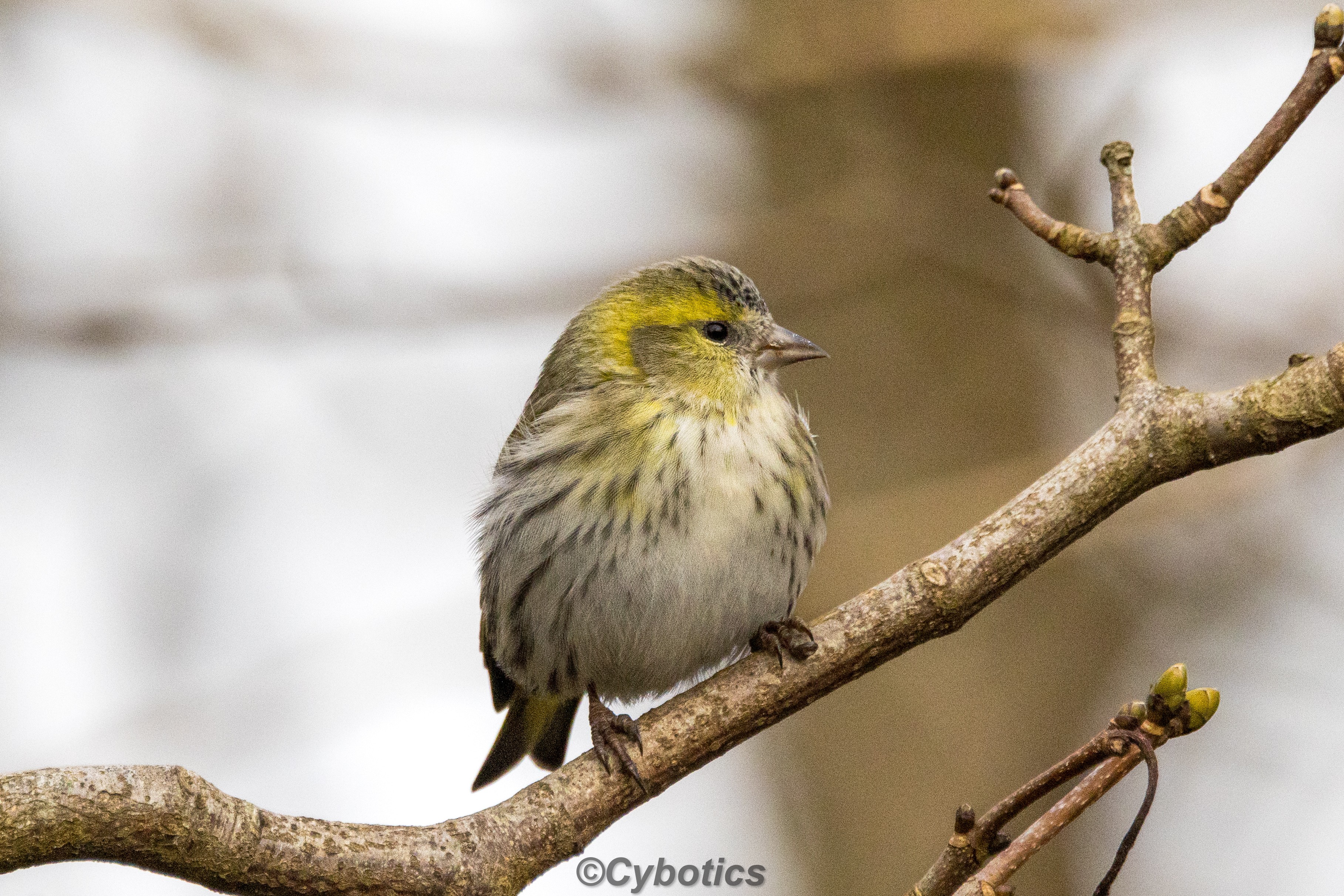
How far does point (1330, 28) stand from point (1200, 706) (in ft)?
3.99

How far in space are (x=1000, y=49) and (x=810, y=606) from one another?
7.51 feet

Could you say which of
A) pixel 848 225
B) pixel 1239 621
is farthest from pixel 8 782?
pixel 1239 621

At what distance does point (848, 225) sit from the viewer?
508cm

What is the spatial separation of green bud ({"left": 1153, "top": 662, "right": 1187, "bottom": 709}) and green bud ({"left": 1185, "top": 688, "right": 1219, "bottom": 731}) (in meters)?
0.02

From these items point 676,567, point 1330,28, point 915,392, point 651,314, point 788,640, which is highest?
point 915,392

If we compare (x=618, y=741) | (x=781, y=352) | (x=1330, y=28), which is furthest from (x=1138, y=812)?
(x=781, y=352)

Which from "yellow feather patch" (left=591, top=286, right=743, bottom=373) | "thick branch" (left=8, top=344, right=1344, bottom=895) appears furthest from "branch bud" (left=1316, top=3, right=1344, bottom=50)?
"yellow feather patch" (left=591, top=286, right=743, bottom=373)

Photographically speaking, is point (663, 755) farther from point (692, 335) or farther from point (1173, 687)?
point (692, 335)

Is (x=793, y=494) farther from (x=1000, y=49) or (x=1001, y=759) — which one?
(x=1000, y=49)

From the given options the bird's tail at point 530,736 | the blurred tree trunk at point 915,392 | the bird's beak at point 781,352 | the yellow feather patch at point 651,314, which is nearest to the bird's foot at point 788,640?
the bird's beak at point 781,352

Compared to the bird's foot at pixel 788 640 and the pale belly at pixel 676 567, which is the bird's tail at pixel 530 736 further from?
the bird's foot at pixel 788 640

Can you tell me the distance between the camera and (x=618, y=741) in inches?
106

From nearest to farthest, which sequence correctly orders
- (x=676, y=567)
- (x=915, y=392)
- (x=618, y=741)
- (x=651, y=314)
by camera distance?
(x=618, y=741)
(x=676, y=567)
(x=651, y=314)
(x=915, y=392)

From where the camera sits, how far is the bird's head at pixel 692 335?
151 inches
